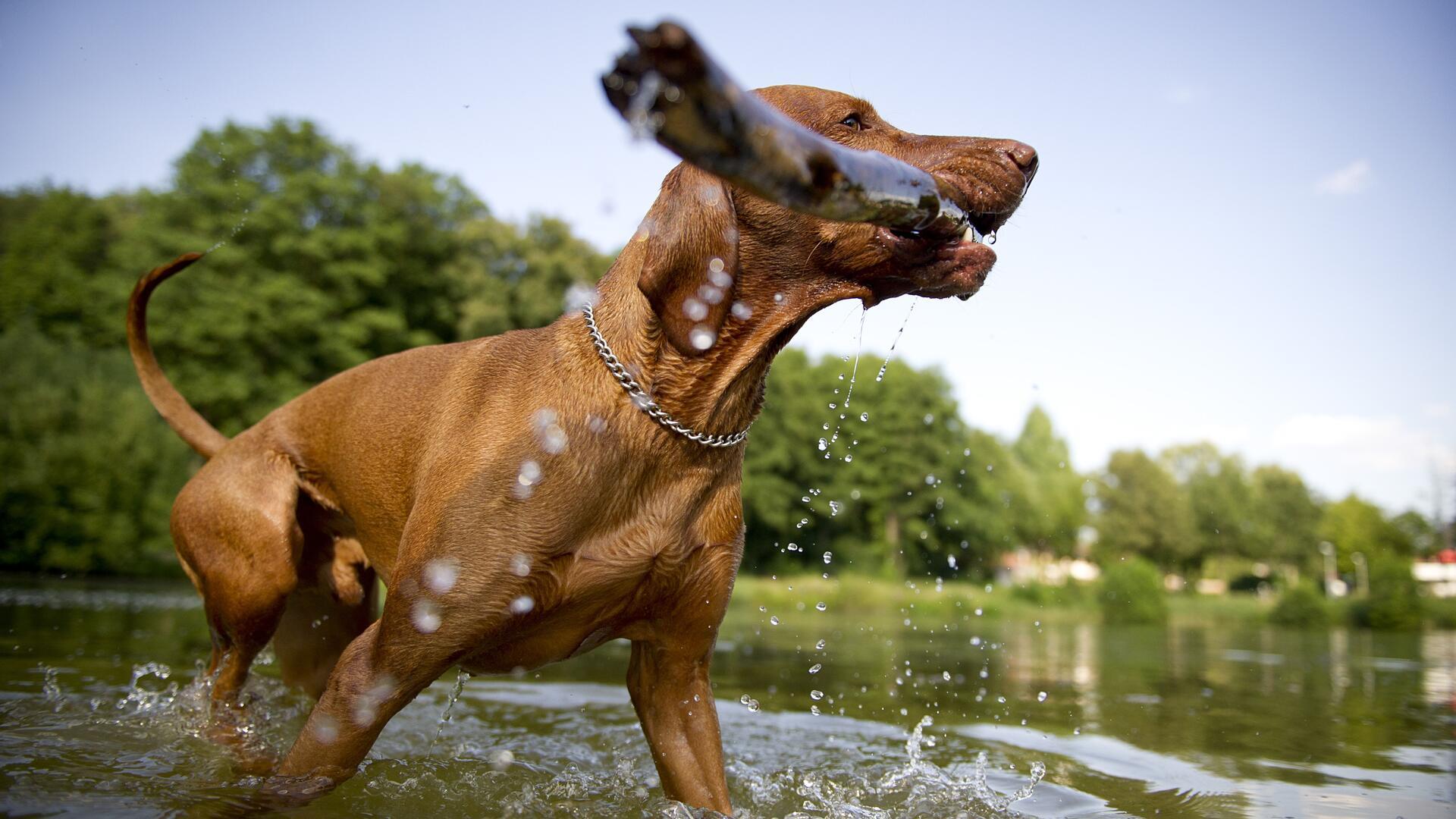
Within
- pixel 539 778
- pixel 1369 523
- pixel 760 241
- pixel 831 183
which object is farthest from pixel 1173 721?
pixel 1369 523

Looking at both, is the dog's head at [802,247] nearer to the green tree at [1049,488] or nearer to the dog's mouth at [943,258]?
the dog's mouth at [943,258]

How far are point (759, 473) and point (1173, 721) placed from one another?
2726 cm

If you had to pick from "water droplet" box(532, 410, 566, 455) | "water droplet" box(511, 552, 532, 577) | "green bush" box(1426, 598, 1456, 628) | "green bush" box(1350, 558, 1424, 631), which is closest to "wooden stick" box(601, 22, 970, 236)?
"water droplet" box(532, 410, 566, 455)

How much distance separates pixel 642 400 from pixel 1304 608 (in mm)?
30658

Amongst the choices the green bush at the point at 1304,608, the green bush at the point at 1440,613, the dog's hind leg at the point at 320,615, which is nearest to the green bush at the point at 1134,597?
the green bush at the point at 1304,608

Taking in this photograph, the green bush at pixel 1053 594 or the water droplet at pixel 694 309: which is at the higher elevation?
the water droplet at pixel 694 309

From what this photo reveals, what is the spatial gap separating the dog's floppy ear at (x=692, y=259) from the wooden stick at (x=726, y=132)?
1.60 feet

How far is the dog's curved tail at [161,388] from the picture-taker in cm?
438

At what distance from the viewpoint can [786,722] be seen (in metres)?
5.89

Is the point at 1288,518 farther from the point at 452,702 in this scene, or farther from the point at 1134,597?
the point at 452,702

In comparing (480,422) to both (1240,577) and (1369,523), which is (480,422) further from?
(1369,523)

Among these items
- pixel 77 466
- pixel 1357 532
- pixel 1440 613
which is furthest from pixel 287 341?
pixel 1357 532

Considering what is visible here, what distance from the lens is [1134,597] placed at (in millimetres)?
28078

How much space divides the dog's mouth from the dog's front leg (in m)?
1.32
